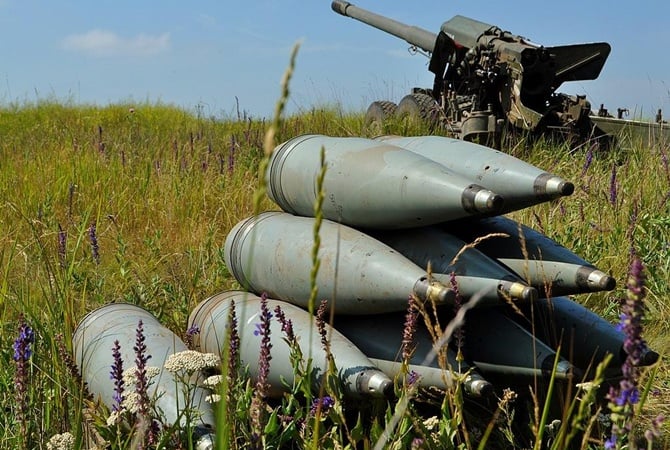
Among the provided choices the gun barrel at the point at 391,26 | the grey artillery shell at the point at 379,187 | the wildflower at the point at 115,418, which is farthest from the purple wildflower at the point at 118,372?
the gun barrel at the point at 391,26

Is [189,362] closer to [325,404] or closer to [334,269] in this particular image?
[325,404]

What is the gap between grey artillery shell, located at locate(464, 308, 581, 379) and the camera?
2.31 metres

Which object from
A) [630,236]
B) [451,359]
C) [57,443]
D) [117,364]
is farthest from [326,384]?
[630,236]

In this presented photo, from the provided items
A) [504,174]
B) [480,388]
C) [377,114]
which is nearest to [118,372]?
[480,388]

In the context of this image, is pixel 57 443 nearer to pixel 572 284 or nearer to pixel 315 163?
pixel 315 163

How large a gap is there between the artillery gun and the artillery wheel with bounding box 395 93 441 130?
1cm

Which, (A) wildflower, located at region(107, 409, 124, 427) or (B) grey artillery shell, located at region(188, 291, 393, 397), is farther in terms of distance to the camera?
(B) grey artillery shell, located at region(188, 291, 393, 397)

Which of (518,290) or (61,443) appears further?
(518,290)

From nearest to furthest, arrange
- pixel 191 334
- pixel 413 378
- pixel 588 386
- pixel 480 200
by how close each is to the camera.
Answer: pixel 588 386 < pixel 413 378 < pixel 480 200 < pixel 191 334

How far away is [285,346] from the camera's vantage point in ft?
8.05

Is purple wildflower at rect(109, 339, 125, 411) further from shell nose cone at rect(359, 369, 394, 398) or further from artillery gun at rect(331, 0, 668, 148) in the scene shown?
artillery gun at rect(331, 0, 668, 148)

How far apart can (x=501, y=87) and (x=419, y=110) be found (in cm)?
100

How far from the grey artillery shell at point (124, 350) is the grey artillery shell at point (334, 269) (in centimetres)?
36

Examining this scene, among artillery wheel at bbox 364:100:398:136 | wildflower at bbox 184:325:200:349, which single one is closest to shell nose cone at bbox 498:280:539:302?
wildflower at bbox 184:325:200:349
